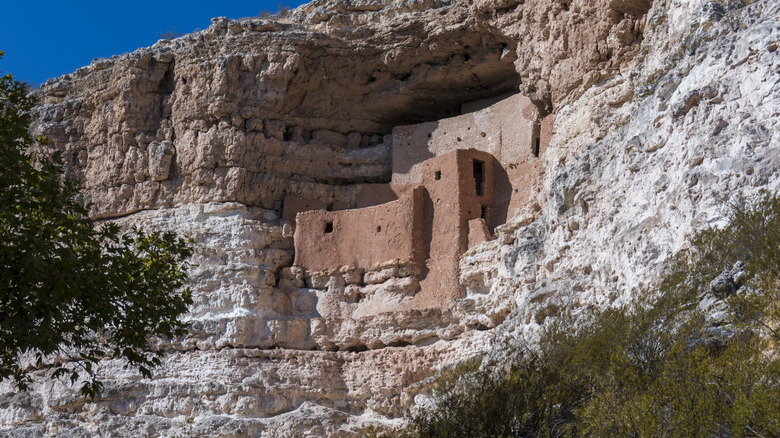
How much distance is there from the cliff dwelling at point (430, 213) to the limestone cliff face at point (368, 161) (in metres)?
0.48

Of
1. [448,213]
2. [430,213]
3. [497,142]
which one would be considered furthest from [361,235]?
[497,142]

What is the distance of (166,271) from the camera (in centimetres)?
1312

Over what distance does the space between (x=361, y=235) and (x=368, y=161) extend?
11.2 ft

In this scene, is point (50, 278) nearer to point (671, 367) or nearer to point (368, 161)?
point (671, 367)

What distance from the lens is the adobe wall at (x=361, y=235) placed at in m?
25.1

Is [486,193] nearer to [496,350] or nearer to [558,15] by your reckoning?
[558,15]

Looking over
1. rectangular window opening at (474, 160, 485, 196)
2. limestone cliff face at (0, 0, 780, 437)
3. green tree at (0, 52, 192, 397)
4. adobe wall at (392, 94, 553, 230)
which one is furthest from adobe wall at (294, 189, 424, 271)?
green tree at (0, 52, 192, 397)

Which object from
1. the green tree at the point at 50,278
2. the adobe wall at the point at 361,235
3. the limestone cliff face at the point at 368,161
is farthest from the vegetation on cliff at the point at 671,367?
the adobe wall at the point at 361,235

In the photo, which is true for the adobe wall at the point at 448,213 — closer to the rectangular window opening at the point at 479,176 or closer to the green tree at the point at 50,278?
the rectangular window opening at the point at 479,176

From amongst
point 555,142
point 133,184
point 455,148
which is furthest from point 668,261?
point 133,184

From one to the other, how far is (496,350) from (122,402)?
12.1 metres

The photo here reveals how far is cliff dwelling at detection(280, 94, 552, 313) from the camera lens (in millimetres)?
24391

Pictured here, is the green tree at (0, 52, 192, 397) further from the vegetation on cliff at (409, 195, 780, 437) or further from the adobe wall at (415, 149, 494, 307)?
the adobe wall at (415, 149, 494, 307)

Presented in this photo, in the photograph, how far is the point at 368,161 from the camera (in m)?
28.8
